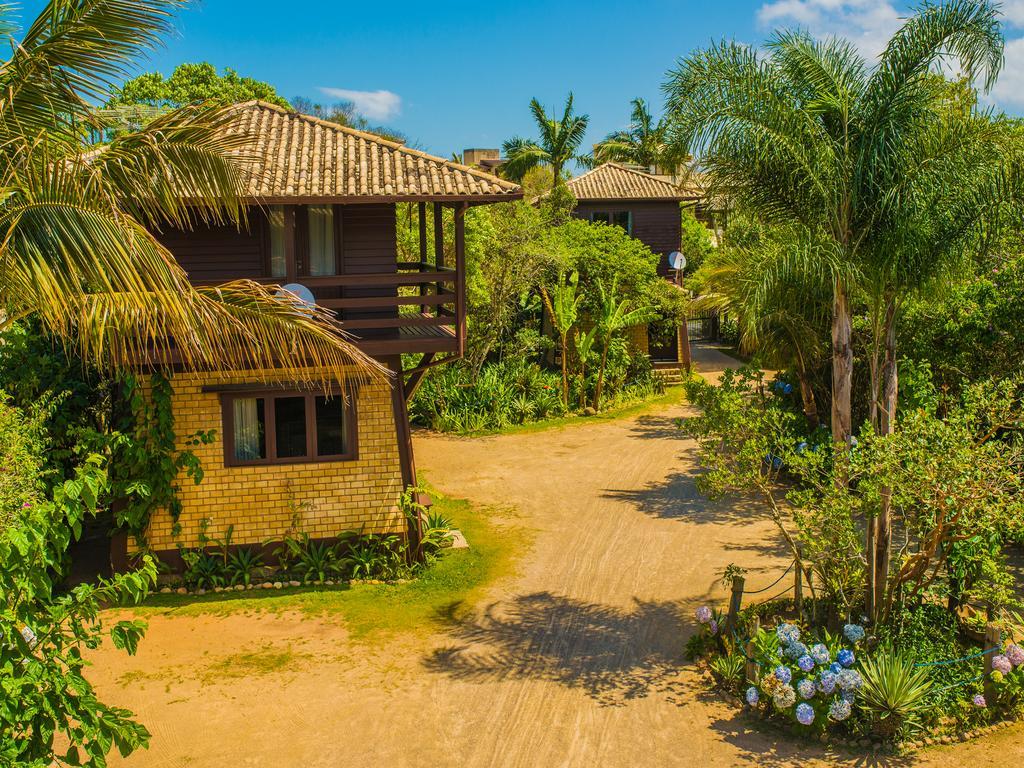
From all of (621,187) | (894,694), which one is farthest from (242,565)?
(621,187)

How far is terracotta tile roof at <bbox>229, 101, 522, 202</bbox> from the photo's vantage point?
12688mm

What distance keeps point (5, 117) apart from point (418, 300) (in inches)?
249

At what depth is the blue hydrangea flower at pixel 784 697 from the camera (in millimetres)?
9352

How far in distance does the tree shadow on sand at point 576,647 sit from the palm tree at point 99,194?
464 centimetres

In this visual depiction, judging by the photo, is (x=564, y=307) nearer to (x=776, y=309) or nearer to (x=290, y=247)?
(x=776, y=309)

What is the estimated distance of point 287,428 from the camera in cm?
1385

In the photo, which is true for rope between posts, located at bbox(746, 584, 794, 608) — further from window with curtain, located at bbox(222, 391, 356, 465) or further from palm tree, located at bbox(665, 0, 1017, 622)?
window with curtain, located at bbox(222, 391, 356, 465)

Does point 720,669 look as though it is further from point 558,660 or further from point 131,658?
point 131,658

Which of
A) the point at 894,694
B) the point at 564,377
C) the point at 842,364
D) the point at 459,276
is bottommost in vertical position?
the point at 894,694

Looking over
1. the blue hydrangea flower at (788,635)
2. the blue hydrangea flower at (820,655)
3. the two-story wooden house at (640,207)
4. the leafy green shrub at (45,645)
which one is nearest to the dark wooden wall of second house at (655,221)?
the two-story wooden house at (640,207)

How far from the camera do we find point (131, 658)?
37.4ft

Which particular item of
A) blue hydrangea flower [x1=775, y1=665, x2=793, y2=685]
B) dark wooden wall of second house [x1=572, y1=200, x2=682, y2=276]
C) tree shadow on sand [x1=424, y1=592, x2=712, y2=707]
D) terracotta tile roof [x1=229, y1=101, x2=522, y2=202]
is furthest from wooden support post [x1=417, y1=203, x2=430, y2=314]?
dark wooden wall of second house [x1=572, y1=200, x2=682, y2=276]

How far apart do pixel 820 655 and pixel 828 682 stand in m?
0.32

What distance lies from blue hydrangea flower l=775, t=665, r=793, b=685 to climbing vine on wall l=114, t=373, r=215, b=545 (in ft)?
27.5
